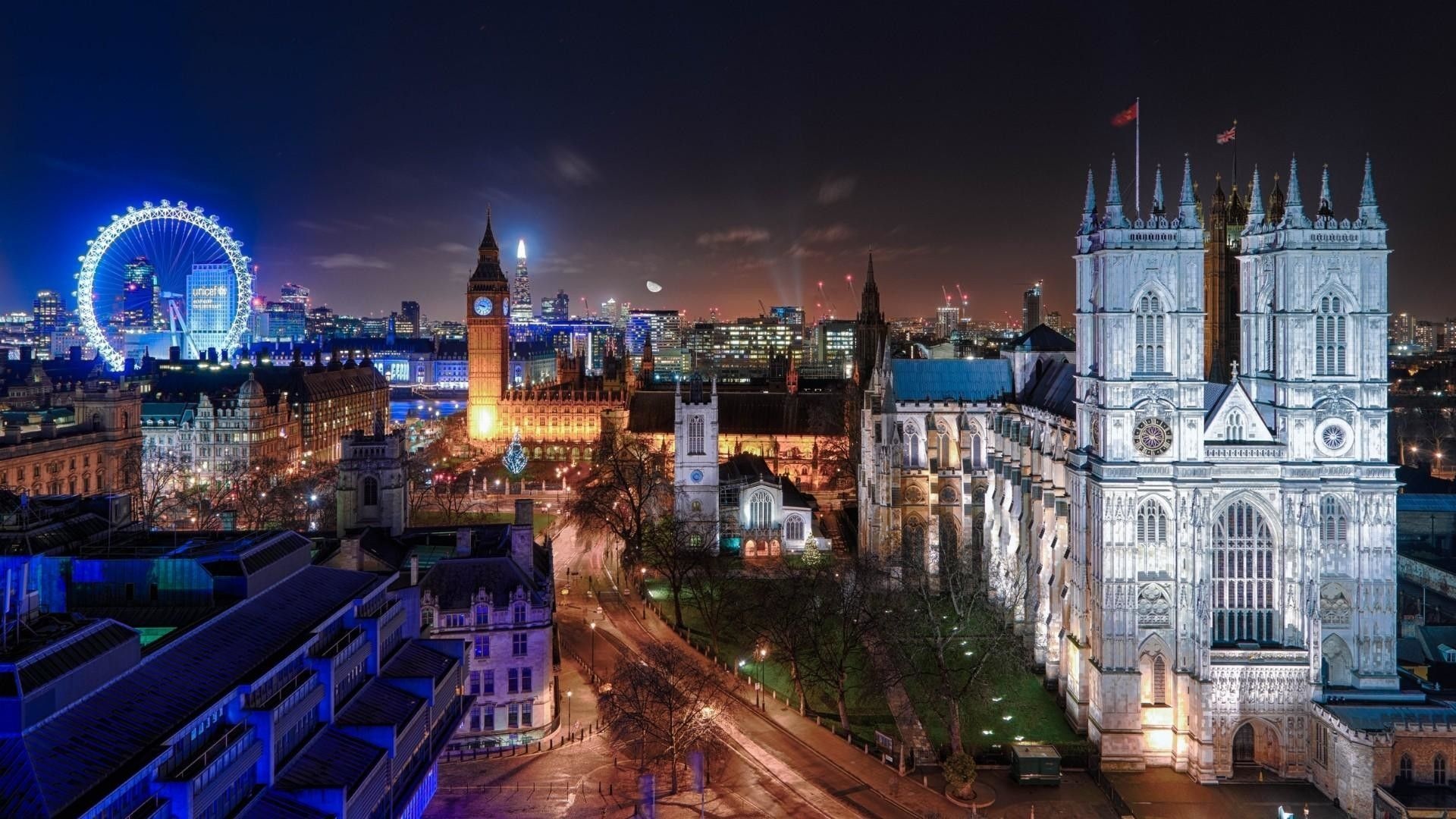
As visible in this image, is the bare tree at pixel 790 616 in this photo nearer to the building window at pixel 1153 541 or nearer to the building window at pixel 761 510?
the building window at pixel 761 510

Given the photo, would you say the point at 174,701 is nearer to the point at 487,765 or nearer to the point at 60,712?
the point at 60,712

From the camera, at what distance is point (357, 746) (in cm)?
2780

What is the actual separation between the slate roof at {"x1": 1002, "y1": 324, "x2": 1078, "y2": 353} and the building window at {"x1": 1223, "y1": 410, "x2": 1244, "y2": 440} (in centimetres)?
2258

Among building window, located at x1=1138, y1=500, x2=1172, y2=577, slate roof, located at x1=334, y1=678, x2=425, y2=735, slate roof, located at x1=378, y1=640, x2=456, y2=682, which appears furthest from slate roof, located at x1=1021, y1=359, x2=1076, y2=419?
slate roof, located at x1=334, y1=678, x2=425, y2=735

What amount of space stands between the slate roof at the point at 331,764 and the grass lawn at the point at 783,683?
76.8ft

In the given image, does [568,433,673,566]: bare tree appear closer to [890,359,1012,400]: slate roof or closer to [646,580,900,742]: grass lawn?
[646,580,900,742]: grass lawn

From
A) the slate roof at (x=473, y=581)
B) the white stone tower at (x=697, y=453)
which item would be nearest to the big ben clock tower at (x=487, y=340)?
the white stone tower at (x=697, y=453)

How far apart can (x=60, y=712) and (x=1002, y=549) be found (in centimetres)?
5078

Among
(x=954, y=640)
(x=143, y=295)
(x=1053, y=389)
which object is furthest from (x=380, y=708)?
(x=143, y=295)

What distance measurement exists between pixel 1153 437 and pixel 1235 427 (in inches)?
147

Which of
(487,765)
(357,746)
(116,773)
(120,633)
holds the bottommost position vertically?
(487,765)

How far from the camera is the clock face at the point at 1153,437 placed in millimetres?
43906

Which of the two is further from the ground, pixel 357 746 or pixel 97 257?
pixel 97 257

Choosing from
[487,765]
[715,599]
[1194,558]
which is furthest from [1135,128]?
[487,765]
